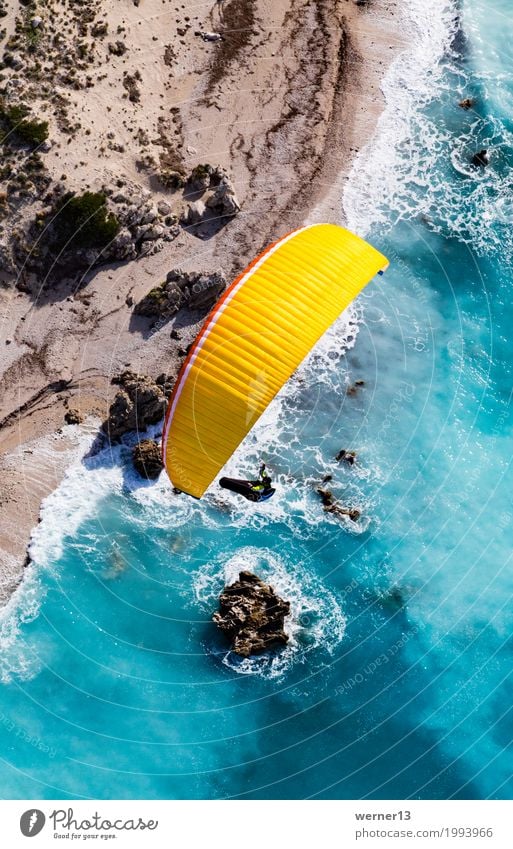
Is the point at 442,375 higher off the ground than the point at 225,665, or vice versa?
the point at 442,375

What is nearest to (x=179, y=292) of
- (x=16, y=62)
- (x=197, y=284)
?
(x=197, y=284)

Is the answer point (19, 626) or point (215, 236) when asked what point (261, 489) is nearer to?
point (19, 626)

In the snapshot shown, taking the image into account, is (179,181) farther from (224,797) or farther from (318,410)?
(224,797)

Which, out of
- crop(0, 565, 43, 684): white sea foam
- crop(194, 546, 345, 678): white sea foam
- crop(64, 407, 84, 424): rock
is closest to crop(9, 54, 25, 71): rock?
crop(64, 407, 84, 424): rock

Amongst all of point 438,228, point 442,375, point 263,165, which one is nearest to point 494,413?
point 442,375

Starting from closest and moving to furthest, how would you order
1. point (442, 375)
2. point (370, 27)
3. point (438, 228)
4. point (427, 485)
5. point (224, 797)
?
point (224, 797), point (427, 485), point (442, 375), point (438, 228), point (370, 27)

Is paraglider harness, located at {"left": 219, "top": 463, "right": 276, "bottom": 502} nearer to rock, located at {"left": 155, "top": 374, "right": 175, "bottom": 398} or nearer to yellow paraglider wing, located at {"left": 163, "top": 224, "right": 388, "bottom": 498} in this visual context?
rock, located at {"left": 155, "top": 374, "right": 175, "bottom": 398}

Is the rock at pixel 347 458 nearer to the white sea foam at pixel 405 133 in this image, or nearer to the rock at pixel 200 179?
the white sea foam at pixel 405 133
